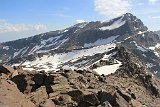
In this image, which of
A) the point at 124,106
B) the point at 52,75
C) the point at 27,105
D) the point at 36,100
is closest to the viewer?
the point at 27,105

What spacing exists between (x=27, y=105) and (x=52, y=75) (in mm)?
10557

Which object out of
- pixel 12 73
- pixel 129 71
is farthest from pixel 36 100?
pixel 129 71

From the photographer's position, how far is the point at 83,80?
45.0m

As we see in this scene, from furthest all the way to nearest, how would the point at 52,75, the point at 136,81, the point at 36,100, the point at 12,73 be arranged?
the point at 136,81 < the point at 12,73 < the point at 52,75 < the point at 36,100

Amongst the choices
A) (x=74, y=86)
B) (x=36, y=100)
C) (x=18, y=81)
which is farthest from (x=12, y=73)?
(x=36, y=100)

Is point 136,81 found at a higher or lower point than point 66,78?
lower

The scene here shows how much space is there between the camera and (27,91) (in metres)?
36.5

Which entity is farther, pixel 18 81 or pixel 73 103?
pixel 18 81

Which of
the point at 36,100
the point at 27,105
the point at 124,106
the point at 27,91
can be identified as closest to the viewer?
the point at 27,105

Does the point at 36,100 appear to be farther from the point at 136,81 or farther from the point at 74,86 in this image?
the point at 136,81

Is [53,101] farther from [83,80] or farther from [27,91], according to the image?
[83,80]

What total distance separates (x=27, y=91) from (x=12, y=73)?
24.5 ft

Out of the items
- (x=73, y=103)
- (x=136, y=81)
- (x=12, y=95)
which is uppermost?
(x=12, y=95)

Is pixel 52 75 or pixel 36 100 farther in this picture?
pixel 52 75
